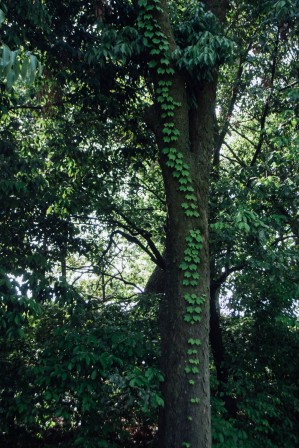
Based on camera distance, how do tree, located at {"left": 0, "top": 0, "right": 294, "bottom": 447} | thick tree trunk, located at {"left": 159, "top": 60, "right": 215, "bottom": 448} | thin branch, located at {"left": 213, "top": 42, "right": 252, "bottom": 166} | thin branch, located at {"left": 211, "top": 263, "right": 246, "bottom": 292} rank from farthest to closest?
thin branch, located at {"left": 213, "top": 42, "right": 252, "bottom": 166}
thin branch, located at {"left": 211, "top": 263, "right": 246, "bottom": 292}
tree, located at {"left": 0, "top": 0, "right": 294, "bottom": 447}
thick tree trunk, located at {"left": 159, "top": 60, "right": 215, "bottom": 448}

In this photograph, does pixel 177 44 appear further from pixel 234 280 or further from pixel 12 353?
pixel 12 353

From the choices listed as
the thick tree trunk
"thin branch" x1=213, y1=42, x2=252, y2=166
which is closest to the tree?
the thick tree trunk

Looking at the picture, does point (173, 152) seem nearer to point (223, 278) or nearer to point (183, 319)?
point (183, 319)

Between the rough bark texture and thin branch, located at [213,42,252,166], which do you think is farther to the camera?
thin branch, located at [213,42,252,166]

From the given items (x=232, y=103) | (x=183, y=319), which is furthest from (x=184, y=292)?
(x=232, y=103)

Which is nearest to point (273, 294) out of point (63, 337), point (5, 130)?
point (63, 337)

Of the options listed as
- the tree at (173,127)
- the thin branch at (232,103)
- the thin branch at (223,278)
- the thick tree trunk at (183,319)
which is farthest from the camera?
the thin branch at (232,103)

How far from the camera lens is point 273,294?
24.3 feet

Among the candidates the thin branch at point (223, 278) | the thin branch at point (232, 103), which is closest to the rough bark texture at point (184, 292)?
the thin branch at point (223, 278)

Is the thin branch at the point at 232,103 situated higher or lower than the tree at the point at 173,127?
higher

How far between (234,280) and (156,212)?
2078mm

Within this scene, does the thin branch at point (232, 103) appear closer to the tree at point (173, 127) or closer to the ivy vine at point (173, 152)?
the tree at point (173, 127)

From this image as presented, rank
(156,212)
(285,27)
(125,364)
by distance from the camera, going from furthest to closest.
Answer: (156,212) < (285,27) < (125,364)

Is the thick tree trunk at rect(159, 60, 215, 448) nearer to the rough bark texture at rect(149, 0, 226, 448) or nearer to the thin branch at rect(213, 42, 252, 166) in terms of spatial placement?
the rough bark texture at rect(149, 0, 226, 448)
